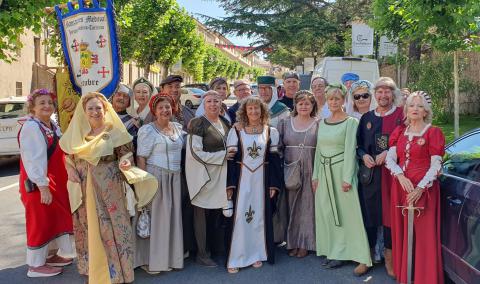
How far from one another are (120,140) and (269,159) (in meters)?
1.53

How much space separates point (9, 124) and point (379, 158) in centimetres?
840

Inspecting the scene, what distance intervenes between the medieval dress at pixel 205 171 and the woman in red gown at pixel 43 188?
1282 mm

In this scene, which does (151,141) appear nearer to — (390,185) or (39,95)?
(39,95)

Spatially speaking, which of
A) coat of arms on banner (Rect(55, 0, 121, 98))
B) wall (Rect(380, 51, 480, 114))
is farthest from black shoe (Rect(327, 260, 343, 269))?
wall (Rect(380, 51, 480, 114))

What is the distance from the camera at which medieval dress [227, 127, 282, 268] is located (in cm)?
459

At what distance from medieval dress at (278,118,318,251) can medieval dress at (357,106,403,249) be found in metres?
0.54

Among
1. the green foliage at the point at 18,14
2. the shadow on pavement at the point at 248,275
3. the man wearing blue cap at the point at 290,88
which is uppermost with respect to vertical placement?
the green foliage at the point at 18,14

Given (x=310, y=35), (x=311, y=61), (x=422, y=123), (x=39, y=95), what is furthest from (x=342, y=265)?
(x=311, y=61)

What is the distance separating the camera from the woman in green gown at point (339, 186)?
4453 millimetres

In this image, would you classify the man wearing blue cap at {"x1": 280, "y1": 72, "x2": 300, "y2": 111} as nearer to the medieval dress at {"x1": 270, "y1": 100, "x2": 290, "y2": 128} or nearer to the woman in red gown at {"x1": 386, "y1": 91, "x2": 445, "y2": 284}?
the medieval dress at {"x1": 270, "y1": 100, "x2": 290, "y2": 128}

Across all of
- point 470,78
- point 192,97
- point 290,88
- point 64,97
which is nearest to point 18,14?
point 64,97

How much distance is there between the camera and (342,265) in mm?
4645

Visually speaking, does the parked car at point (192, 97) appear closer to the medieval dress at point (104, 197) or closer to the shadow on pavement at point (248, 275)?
the shadow on pavement at point (248, 275)

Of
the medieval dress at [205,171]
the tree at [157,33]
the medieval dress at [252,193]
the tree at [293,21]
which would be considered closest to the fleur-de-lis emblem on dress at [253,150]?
the medieval dress at [252,193]
